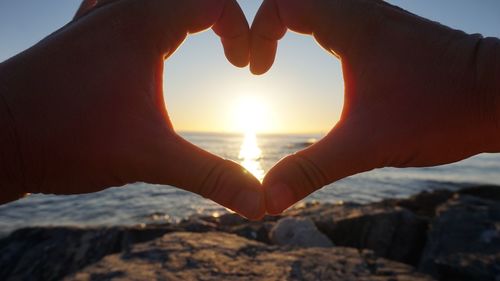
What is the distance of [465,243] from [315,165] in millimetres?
3503

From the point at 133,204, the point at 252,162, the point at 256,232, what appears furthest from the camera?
the point at 252,162

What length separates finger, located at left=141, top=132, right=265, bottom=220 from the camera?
5.13 ft

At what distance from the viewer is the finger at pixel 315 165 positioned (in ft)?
5.27

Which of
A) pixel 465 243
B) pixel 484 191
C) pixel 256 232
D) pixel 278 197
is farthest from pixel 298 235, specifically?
pixel 484 191

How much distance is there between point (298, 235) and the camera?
493cm

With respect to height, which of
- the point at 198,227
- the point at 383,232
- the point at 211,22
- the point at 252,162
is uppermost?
the point at 211,22

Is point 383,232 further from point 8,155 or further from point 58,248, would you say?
point 8,155

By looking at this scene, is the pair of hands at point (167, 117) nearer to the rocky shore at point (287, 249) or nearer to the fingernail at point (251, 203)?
the fingernail at point (251, 203)

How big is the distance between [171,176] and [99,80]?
1.79 feet

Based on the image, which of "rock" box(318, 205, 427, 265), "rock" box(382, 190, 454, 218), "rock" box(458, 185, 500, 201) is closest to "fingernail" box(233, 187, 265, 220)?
"rock" box(318, 205, 427, 265)

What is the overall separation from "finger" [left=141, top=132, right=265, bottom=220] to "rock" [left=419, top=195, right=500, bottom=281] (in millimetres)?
2885

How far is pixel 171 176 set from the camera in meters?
1.60

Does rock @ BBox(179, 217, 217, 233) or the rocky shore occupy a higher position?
the rocky shore

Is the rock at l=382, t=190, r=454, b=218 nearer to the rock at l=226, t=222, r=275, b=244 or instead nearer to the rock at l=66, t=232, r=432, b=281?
the rock at l=226, t=222, r=275, b=244
